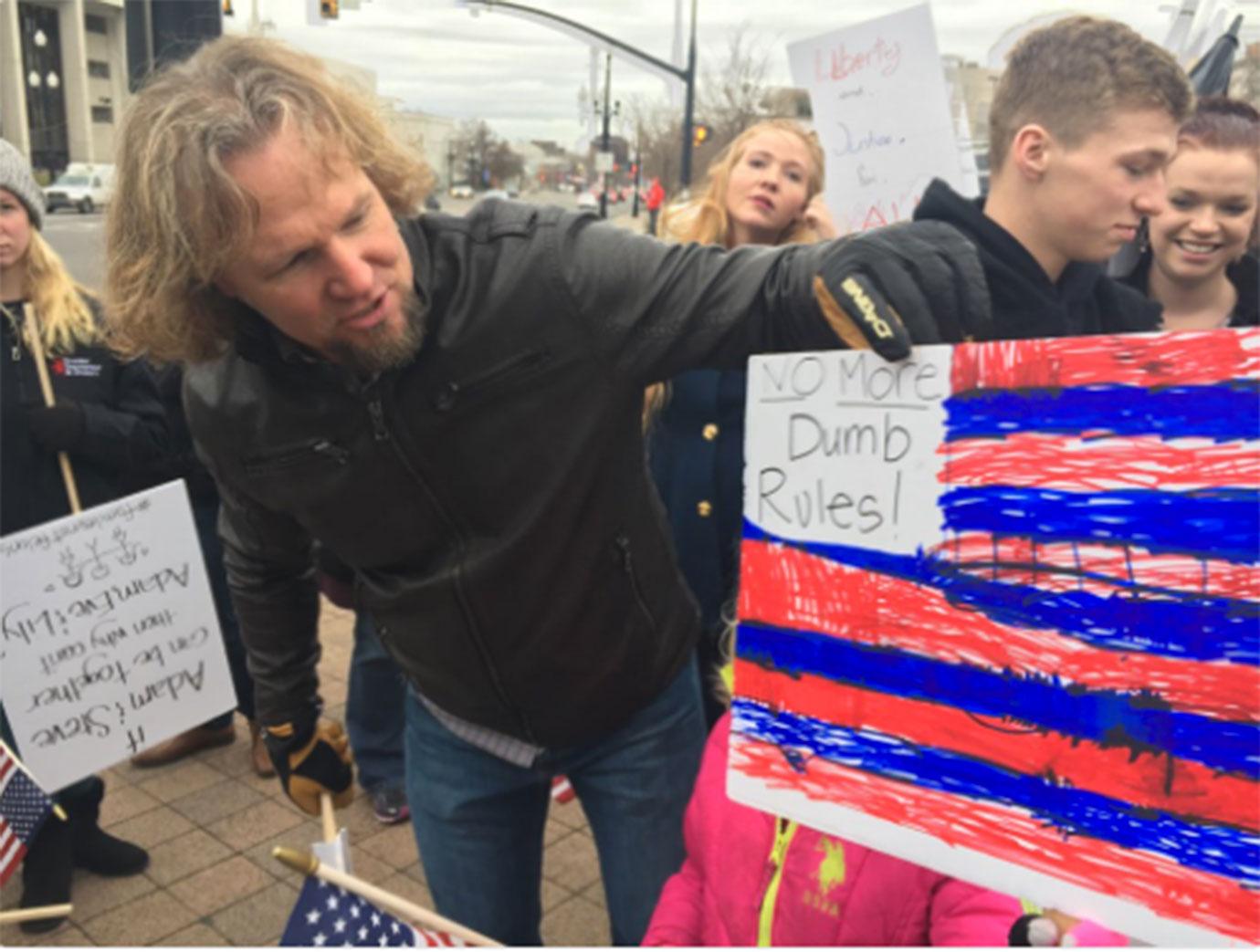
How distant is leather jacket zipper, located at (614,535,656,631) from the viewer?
1.73 meters

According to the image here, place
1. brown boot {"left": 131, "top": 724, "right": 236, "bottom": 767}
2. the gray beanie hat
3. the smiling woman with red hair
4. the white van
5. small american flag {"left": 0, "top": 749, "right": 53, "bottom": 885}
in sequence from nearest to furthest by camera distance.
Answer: small american flag {"left": 0, "top": 749, "right": 53, "bottom": 885}
the smiling woman with red hair
the gray beanie hat
brown boot {"left": 131, "top": 724, "right": 236, "bottom": 767}
the white van

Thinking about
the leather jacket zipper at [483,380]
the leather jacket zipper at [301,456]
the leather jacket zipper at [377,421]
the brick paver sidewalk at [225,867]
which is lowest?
the brick paver sidewalk at [225,867]

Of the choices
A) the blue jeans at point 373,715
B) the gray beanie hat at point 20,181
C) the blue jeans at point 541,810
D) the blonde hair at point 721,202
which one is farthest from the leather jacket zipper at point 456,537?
the gray beanie hat at point 20,181

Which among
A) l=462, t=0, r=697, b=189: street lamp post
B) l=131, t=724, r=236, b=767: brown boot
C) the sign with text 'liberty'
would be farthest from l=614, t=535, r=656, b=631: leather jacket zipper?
l=462, t=0, r=697, b=189: street lamp post

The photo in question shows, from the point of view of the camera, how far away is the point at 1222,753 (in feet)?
3.37

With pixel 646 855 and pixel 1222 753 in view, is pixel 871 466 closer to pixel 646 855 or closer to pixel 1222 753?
pixel 1222 753

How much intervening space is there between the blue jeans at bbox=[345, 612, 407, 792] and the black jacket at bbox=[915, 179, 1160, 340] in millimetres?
2099

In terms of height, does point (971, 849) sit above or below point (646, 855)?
above

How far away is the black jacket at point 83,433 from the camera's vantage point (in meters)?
2.95

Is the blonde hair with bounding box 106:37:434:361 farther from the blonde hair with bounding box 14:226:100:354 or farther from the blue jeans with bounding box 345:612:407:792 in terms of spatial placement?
the blue jeans with bounding box 345:612:407:792

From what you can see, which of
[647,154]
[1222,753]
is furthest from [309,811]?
[647,154]

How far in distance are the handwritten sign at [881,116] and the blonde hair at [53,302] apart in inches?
83.7

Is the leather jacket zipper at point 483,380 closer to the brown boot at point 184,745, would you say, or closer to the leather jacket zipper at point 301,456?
the leather jacket zipper at point 301,456

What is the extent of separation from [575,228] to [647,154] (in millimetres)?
26954
